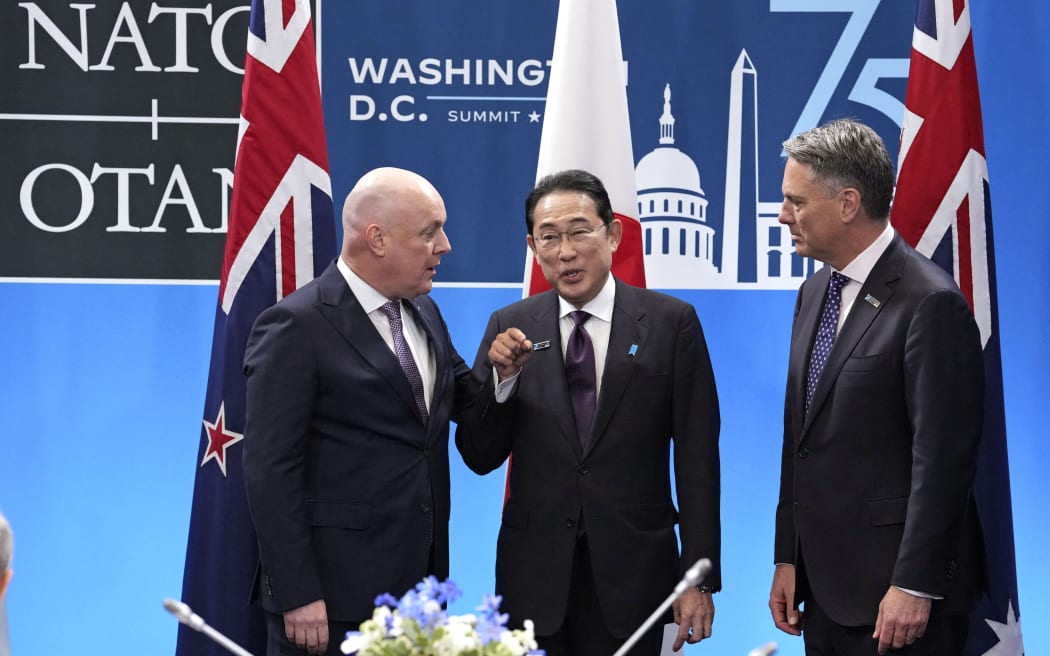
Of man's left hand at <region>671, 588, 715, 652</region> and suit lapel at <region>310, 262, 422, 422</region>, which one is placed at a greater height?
suit lapel at <region>310, 262, 422, 422</region>

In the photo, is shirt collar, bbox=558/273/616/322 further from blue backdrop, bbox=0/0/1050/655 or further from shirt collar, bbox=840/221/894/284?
blue backdrop, bbox=0/0/1050/655

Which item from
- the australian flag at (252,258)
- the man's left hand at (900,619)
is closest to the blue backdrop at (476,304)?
the australian flag at (252,258)

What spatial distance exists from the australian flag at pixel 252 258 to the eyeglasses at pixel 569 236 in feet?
2.71

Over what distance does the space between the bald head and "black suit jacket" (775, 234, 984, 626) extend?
0.91 metres

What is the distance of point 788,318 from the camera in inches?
170

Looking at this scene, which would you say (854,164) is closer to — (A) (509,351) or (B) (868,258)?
(B) (868,258)

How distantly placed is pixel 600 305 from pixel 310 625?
998 mm

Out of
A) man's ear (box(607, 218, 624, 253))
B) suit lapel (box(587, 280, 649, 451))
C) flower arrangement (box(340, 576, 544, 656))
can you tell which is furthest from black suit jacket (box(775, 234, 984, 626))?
flower arrangement (box(340, 576, 544, 656))

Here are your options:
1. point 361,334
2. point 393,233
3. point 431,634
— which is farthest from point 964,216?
point 431,634

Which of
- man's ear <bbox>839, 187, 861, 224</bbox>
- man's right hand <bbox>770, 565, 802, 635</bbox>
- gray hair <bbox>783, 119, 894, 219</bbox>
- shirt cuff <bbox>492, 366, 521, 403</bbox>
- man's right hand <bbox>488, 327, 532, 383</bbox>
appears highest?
gray hair <bbox>783, 119, 894, 219</bbox>

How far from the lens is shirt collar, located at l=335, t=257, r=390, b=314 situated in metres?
2.77

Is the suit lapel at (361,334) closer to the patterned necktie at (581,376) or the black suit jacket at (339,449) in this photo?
the black suit jacket at (339,449)

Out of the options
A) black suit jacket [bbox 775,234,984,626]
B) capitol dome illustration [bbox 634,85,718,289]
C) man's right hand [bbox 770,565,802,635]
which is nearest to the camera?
black suit jacket [bbox 775,234,984,626]

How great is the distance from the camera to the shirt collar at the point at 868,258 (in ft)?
8.75
